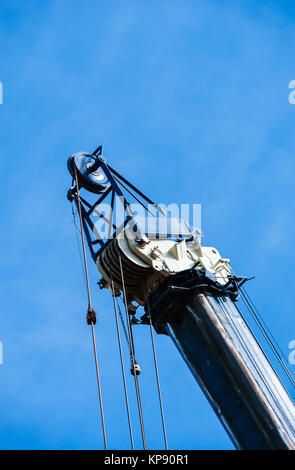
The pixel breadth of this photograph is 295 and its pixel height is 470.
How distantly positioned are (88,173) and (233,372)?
12.8 m

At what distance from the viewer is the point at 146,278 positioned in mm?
29594

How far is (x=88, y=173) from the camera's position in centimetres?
3378

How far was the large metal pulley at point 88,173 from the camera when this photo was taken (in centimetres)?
3350

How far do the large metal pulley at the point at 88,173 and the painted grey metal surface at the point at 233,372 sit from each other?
8.17 m

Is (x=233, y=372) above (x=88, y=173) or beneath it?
beneath

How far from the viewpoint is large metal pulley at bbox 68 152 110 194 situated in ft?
110

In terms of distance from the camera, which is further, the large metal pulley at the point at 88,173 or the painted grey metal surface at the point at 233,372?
the large metal pulley at the point at 88,173

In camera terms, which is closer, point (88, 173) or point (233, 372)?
point (233, 372)

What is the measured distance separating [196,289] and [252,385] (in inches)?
186

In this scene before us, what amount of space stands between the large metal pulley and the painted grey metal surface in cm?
817

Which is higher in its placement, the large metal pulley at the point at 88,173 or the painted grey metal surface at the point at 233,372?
the large metal pulley at the point at 88,173

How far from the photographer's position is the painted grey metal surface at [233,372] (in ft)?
81.0
